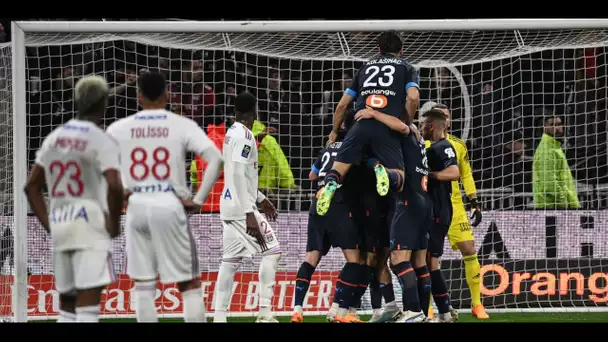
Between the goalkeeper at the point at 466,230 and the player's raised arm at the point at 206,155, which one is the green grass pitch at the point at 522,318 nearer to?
the goalkeeper at the point at 466,230

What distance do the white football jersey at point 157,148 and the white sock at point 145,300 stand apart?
0.68m

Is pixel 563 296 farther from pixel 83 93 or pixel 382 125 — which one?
pixel 83 93

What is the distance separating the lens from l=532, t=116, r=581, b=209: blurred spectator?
1430cm

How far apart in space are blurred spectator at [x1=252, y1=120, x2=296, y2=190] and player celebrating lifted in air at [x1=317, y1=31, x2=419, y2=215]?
3060 millimetres

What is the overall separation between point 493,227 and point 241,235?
4.16 meters

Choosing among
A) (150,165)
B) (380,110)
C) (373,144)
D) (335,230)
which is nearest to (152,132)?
(150,165)

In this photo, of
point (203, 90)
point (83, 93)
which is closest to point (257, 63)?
point (203, 90)

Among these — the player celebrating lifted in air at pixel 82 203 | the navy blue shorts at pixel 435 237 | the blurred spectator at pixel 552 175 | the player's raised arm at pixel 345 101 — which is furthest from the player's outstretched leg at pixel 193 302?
the blurred spectator at pixel 552 175

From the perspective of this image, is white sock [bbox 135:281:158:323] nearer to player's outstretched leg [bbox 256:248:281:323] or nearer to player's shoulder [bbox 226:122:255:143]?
player's shoulder [bbox 226:122:255:143]

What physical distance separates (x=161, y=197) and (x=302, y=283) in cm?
340

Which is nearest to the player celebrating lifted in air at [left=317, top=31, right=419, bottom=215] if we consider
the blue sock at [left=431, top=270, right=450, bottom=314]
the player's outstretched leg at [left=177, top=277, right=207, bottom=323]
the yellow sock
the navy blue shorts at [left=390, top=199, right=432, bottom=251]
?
the navy blue shorts at [left=390, top=199, right=432, bottom=251]

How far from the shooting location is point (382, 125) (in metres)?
10.6

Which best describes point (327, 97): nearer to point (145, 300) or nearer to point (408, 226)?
point (408, 226)

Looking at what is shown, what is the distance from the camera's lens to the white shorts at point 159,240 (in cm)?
843
